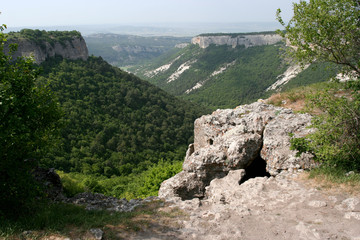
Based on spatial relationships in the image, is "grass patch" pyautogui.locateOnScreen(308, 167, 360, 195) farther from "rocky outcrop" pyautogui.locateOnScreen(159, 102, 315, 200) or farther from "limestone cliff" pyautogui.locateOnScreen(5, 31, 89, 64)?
"limestone cliff" pyautogui.locateOnScreen(5, 31, 89, 64)

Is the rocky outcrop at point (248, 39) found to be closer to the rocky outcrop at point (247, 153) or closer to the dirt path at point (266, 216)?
the rocky outcrop at point (247, 153)

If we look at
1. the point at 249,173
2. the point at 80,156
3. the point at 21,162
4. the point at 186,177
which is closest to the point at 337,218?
the point at 249,173

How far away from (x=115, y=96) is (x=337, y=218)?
4738 centimetres

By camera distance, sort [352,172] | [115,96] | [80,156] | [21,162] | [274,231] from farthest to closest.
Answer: [115,96]
[80,156]
[352,172]
[21,162]
[274,231]

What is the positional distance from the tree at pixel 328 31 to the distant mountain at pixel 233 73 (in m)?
94.5

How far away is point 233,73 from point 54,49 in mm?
117620

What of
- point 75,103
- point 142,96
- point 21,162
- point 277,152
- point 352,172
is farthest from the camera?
point 142,96

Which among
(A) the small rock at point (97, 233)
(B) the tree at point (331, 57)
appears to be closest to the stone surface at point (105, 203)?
(A) the small rock at point (97, 233)

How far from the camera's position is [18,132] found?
653 centimetres

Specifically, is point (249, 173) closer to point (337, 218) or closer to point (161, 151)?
point (337, 218)

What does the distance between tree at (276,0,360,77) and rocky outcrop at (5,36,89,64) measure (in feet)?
160

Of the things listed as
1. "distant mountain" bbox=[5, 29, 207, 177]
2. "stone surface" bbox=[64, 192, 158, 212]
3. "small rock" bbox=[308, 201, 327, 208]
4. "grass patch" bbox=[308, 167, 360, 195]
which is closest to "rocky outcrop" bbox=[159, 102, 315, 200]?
"grass patch" bbox=[308, 167, 360, 195]

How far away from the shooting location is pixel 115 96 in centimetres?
4916

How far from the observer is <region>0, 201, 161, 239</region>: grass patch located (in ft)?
19.0
